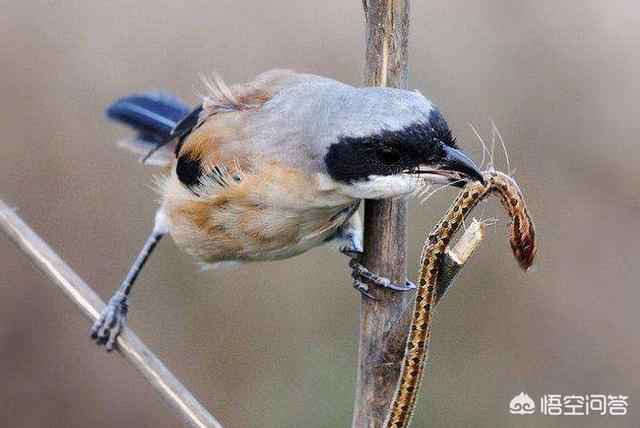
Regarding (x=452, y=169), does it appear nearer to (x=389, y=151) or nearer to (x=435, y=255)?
(x=389, y=151)

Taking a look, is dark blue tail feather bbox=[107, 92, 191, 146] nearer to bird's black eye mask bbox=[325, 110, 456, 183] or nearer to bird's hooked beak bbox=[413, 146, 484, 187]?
bird's black eye mask bbox=[325, 110, 456, 183]

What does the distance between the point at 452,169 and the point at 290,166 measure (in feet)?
1.77

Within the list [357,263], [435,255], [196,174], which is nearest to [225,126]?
[196,174]

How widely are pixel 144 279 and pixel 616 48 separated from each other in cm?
225

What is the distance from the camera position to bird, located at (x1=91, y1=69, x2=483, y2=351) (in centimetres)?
240

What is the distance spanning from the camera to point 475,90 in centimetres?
443

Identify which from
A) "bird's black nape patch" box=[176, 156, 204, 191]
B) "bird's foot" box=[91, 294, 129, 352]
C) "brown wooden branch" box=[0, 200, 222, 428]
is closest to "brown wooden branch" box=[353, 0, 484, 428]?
"brown wooden branch" box=[0, 200, 222, 428]

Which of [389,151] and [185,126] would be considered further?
[185,126]

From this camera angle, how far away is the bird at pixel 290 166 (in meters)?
2.40

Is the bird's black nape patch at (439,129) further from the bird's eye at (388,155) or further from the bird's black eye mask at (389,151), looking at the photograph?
the bird's eye at (388,155)

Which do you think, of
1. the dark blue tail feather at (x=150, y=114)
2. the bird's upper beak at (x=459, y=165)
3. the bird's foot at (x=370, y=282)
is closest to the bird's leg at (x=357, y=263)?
the bird's foot at (x=370, y=282)

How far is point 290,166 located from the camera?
9.03ft

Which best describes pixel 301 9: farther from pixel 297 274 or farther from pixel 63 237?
pixel 63 237

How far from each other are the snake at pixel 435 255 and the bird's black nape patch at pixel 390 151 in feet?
1.00
